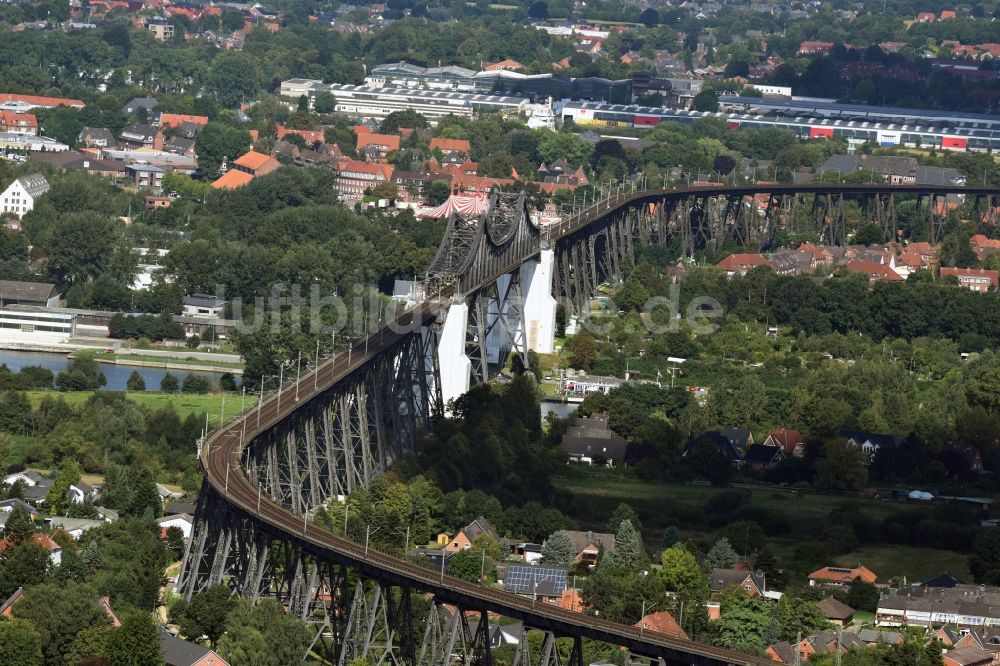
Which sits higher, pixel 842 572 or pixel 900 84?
pixel 842 572

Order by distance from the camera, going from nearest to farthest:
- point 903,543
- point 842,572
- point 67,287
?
point 842,572, point 903,543, point 67,287

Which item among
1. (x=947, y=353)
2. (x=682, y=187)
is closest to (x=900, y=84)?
(x=682, y=187)

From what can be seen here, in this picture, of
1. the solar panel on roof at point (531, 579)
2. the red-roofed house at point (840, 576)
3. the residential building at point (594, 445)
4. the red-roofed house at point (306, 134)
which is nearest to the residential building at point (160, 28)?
the red-roofed house at point (306, 134)

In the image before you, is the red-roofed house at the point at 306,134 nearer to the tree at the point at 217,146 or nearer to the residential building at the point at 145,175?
the tree at the point at 217,146

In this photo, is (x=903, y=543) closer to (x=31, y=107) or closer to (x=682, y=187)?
(x=682, y=187)

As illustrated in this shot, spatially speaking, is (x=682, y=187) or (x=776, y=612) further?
(x=682, y=187)

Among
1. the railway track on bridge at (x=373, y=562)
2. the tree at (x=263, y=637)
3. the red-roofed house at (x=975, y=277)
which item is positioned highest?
the railway track on bridge at (x=373, y=562)
